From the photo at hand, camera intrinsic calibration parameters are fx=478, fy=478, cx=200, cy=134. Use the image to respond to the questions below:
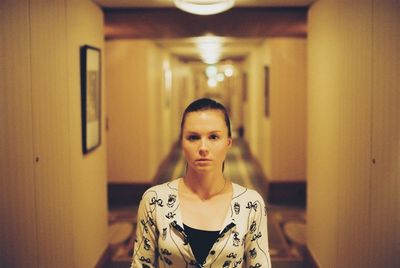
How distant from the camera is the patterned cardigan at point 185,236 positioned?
1.74 meters

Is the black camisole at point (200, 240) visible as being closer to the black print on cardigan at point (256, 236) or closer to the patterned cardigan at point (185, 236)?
the patterned cardigan at point (185, 236)

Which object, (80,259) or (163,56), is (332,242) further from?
(163,56)

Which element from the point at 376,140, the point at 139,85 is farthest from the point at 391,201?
the point at 139,85

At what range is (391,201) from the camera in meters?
2.59

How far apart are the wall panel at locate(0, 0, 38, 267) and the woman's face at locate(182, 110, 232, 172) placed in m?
1.42

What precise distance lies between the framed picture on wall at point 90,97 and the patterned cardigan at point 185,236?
2.10m

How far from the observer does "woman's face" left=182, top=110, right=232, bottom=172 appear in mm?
1748

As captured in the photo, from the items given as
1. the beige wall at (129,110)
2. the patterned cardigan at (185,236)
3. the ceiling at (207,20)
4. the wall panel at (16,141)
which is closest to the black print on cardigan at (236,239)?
the patterned cardigan at (185,236)

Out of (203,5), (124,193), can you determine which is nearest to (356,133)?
(203,5)

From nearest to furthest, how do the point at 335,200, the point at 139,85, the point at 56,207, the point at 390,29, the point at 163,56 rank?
the point at 390,29
the point at 56,207
the point at 335,200
the point at 139,85
the point at 163,56

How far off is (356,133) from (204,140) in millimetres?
1619

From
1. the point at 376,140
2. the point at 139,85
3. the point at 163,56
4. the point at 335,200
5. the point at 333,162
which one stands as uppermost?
the point at 163,56

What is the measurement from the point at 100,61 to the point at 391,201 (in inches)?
114

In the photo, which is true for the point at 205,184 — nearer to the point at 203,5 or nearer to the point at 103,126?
the point at 203,5
